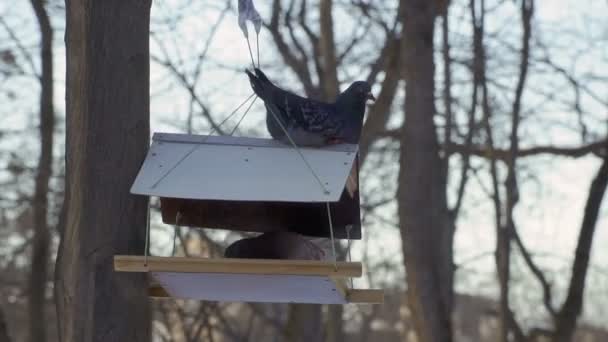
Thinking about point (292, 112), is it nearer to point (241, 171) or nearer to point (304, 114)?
point (304, 114)

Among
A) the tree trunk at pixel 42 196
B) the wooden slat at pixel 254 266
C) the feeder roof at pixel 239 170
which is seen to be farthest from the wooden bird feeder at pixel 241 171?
the tree trunk at pixel 42 196

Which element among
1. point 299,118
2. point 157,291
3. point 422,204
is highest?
point 299,118

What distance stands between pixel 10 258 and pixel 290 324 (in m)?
5.34

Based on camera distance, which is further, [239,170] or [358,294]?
[358,294]

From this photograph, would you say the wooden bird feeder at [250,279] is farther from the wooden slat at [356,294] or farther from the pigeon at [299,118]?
the pigeon at [299,118]

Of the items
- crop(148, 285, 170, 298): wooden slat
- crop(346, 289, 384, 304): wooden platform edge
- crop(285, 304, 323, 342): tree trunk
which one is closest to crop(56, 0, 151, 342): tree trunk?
crop(148, 285, 170, 298): wooden slat

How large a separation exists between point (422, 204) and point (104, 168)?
3929mm

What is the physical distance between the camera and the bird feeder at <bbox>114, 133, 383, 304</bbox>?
296cm

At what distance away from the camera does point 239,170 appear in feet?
10.8

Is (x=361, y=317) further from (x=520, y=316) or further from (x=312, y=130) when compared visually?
(x=312, y=130)

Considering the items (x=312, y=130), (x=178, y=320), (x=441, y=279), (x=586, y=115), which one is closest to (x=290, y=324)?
(x=441, y=279)

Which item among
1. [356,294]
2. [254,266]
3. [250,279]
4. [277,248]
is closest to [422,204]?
[277,248]

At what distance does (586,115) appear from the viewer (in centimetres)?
871

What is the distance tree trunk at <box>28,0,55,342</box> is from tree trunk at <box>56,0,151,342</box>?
5.05 m
